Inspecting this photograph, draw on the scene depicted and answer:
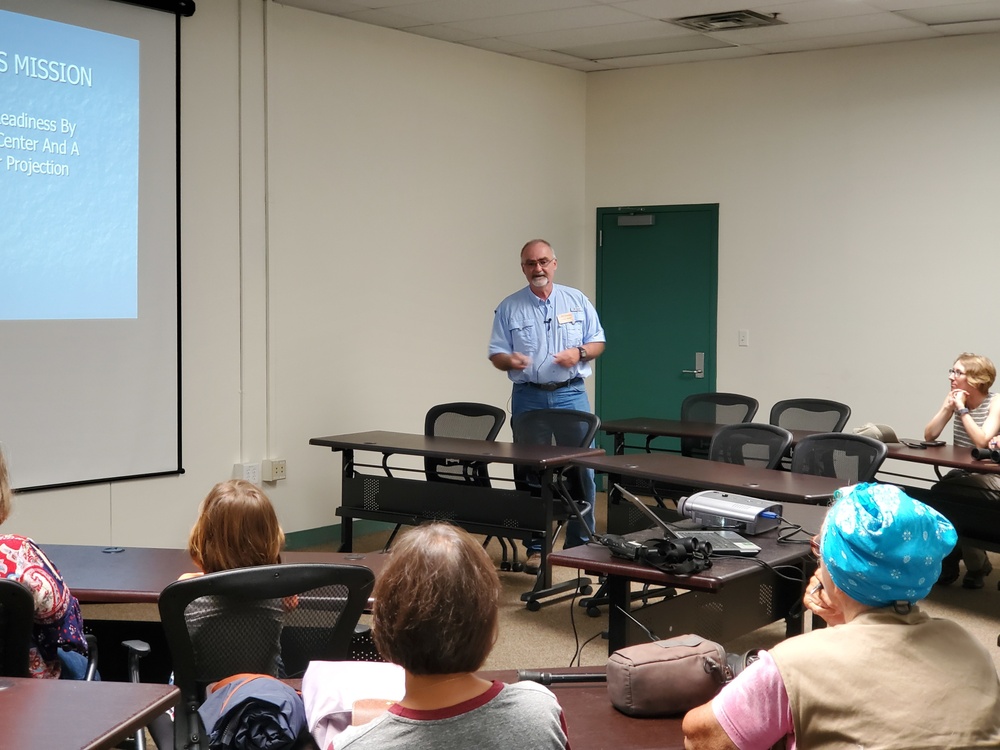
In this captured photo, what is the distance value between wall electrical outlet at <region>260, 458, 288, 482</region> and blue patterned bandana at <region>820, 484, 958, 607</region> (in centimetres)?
486

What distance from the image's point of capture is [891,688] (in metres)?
1.60

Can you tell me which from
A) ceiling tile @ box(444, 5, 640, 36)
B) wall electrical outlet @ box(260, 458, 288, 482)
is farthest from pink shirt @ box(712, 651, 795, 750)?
ceiling tile @ box(444, 5, 640, 36)

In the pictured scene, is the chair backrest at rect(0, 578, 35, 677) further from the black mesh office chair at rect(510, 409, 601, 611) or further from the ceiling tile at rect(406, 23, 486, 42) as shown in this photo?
the ceiling tile at rect(406, 23, 486, 42)

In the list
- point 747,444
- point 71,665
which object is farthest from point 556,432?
point 71,665

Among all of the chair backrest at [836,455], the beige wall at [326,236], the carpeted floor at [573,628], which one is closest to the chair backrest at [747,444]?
the chair backrest at [836,455]

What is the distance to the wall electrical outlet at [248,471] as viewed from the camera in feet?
19.9

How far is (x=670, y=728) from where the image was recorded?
6.45ft

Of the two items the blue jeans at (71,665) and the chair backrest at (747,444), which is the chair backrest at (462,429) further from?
the blue jeans at (71,665)

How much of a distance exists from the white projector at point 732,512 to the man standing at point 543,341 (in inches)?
95.9

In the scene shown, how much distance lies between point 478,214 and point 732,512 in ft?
14.6

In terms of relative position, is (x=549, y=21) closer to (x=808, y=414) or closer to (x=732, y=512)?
(x=808, y=414)

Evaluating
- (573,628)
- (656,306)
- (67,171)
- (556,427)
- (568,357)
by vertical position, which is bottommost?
(573,628)

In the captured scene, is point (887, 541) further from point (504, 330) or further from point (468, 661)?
point (504, 330)

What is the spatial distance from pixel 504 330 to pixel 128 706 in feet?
14.9
